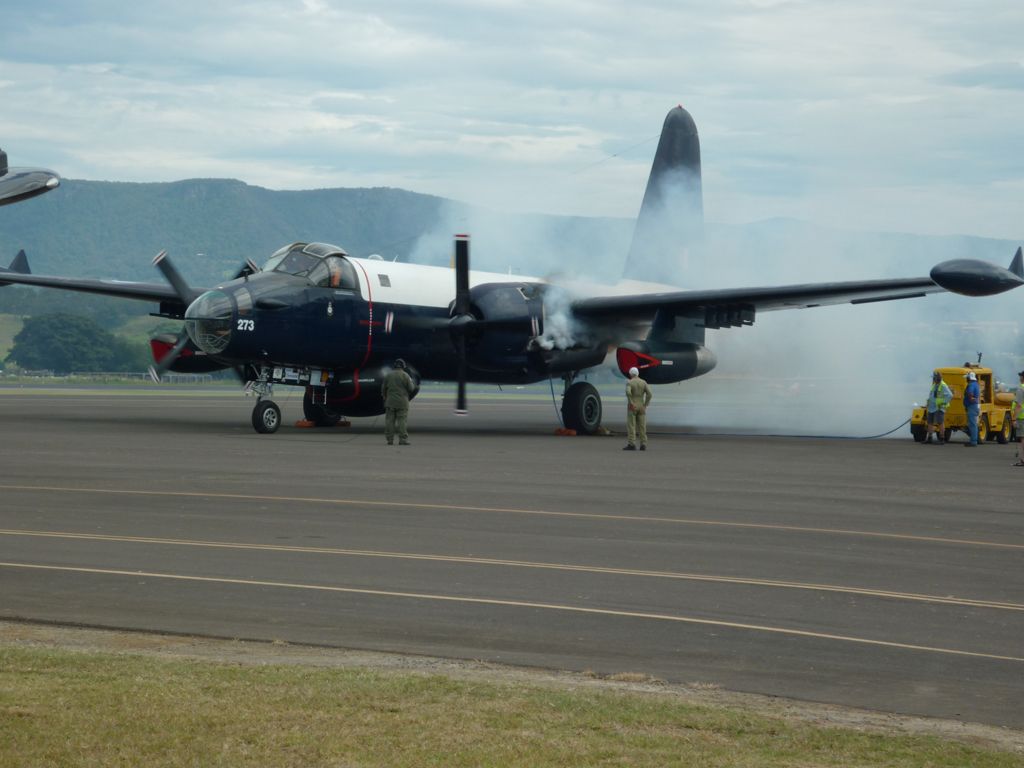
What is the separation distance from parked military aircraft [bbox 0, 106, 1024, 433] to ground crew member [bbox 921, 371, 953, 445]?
270 centimetres

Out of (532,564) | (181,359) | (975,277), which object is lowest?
(532,564)

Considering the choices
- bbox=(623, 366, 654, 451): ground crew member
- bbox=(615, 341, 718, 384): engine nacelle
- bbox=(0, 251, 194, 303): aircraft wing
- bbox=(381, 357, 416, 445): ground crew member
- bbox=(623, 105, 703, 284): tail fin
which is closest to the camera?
Result: bbox=(623, 366, 654, 451): ground crew member

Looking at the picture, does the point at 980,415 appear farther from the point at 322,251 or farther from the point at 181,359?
the point at 181,359

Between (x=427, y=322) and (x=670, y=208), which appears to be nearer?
(x=427, y=322)

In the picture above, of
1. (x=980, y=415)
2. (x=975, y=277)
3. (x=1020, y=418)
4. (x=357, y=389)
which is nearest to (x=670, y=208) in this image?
Answer: (x=980, y=415)

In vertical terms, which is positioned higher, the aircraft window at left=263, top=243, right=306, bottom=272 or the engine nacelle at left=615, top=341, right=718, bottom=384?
the aircraft window at left=263, top=243, right=306, bottom=272

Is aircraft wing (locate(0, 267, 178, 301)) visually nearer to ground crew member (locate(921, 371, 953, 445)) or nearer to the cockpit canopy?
the cockpit canopy

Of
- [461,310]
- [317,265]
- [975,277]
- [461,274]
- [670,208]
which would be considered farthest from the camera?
[670,208]

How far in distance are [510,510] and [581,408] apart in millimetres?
18815

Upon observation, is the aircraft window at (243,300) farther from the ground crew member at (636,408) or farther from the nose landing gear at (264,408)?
the ground crew member at (636,408)

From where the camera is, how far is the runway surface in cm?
1007

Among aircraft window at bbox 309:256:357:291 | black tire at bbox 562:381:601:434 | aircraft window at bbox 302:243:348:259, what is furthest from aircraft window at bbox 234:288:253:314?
black tire at bbox 562:381:601:434

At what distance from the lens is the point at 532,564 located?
1404 cm

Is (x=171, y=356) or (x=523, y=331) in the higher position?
(x=523, y=331)
